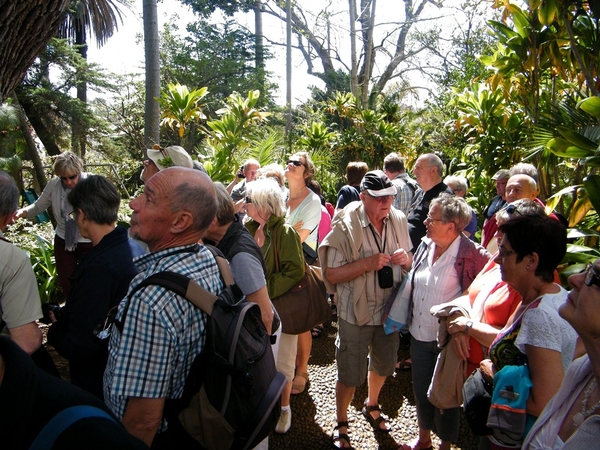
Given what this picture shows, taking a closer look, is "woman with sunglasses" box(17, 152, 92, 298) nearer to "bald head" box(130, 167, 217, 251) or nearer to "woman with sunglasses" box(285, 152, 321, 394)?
"woman with sunglasses" box(285, 152, 321, 394)

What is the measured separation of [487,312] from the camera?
227cm

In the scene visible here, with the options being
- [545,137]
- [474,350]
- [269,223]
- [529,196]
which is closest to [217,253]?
[269,223]

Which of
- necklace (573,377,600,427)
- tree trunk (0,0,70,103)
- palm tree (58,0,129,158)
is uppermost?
palm tree (58,0,129,158)

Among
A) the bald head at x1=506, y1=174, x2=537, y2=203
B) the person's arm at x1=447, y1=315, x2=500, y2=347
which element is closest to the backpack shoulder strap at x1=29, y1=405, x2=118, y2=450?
the person's arm at x1=447, y1=315, x2=500, y2=347

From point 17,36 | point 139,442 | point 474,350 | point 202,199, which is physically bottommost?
point 474,350

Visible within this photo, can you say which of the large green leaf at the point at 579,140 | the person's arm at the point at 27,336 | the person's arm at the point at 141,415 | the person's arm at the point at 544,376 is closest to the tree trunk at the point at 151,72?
the person's arm at the point at 27,336

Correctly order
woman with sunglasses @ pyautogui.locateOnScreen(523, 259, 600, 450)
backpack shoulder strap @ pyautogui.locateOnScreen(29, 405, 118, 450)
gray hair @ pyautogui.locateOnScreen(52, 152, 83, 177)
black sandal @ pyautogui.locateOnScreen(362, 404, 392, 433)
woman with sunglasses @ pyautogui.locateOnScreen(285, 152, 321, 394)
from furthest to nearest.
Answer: gray hair @ pyautogui.locateOnScreen(52, 152, 83, 177) < woman with sunglasses @ pyautogui.locateOnScreen(285, 152, 321, 394) < black sandal @ pyautogui.locateOnScreen(362, 404, 392, 433) < woman with sunglasses @ pyautogui.locateOnScreen(523, 259, 600, 450) < backpack shoulder strap @ pyautogui.locateOnScreen(29, 405, 118, 450)

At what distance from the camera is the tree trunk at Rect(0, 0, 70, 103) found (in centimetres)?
262

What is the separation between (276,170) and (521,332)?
10.2ft

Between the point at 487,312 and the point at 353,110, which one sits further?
the point at 353,110

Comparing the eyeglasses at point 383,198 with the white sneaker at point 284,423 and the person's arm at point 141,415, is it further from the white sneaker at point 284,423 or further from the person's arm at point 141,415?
the person's arm at point 141,415

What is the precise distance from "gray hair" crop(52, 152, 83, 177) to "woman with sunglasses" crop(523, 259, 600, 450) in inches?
163

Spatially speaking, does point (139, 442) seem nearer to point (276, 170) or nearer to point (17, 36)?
point (17, 36)

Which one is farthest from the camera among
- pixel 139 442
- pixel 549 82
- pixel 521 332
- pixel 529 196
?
pixel 549 82
